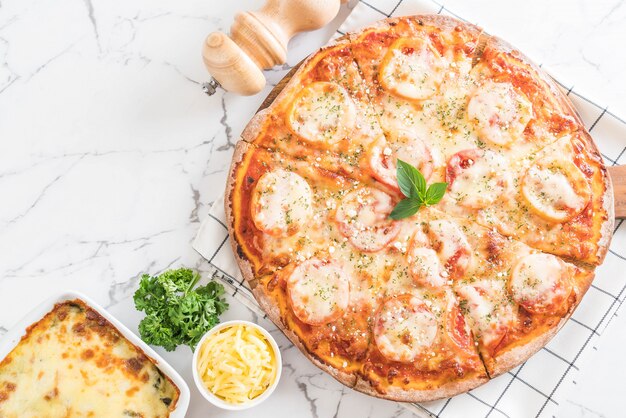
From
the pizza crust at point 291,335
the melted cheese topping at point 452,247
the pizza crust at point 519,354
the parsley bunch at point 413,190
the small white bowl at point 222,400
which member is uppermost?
the parsley bunch at point 413,190

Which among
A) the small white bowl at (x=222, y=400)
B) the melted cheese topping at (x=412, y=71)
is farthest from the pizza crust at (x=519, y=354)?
the melted cheese topping at (x=412, y=71)

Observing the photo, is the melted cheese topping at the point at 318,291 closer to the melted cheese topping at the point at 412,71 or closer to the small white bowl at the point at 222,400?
the small white bowl at the point at 222,400

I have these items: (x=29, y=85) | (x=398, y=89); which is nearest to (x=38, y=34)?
(x=29, y=85)

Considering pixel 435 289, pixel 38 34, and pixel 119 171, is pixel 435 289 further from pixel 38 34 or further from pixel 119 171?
pixel 38 34

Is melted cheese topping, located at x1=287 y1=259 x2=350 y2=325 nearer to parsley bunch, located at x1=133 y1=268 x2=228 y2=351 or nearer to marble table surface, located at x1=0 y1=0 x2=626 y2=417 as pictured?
parsley bunch, located at x1=133 y1=268 x2=228 y2=351

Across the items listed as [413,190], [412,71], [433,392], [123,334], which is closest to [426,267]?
[413,190]

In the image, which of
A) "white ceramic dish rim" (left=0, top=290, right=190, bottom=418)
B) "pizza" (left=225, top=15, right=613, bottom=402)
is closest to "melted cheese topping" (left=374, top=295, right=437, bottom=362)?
"pizza" (left=225, top=15, right=613, bottom=402)

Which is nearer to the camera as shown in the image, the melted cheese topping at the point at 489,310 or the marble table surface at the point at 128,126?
the melted cheese topping at the point at 489,310

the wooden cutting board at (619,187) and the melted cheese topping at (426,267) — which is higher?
the wooden cutting board at (619,187)
